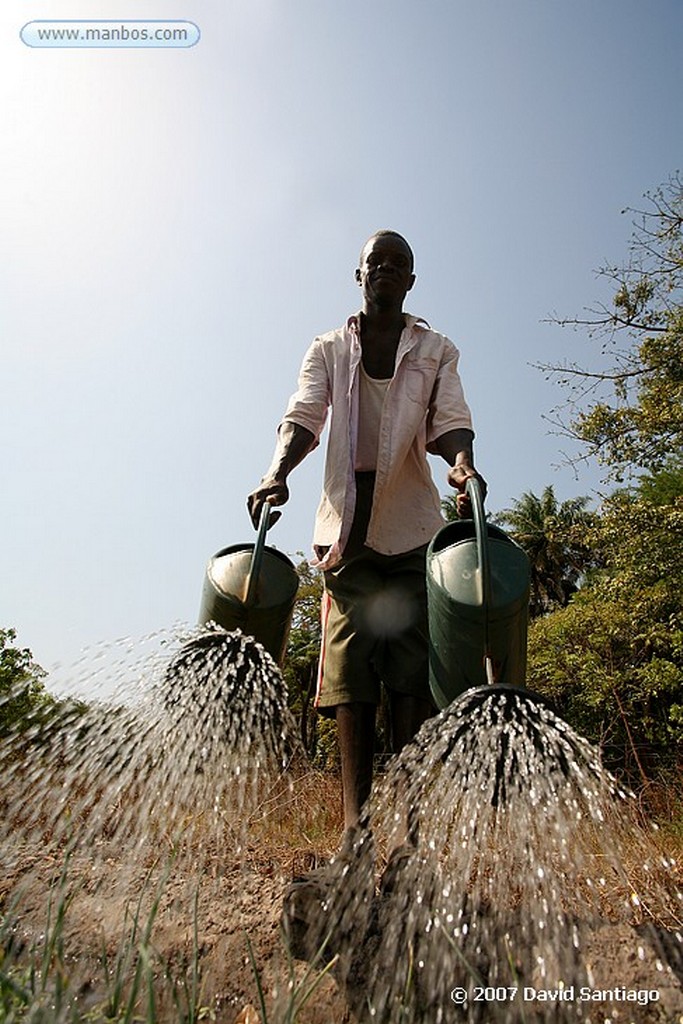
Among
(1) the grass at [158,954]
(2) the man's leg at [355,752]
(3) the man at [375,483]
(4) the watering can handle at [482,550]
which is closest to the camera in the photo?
(1) the grass at [158,954]

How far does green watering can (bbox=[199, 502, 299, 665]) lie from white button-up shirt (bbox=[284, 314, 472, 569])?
0.35m

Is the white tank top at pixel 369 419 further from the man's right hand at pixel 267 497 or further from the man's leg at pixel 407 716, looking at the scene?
the man's leg at pixel 407 716

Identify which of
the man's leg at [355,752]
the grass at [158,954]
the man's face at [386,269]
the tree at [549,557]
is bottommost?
the grass at [158,954]

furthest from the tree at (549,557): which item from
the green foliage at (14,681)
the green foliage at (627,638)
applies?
the green foliage at (14,681)

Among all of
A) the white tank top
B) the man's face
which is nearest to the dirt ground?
the white tank top

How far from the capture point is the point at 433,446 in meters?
2.71

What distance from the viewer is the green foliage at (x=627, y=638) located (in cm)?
1047

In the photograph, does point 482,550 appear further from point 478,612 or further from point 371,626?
point 371,626

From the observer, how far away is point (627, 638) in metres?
14.0

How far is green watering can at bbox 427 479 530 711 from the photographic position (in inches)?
70.1

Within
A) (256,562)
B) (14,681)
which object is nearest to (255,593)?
(256,562)

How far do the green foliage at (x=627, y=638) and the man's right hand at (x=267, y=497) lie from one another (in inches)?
255

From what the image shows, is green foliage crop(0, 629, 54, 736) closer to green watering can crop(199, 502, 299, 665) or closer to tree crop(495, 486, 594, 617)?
green watering can crop(199, 502, 299, 665)

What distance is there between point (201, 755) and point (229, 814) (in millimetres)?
1225
